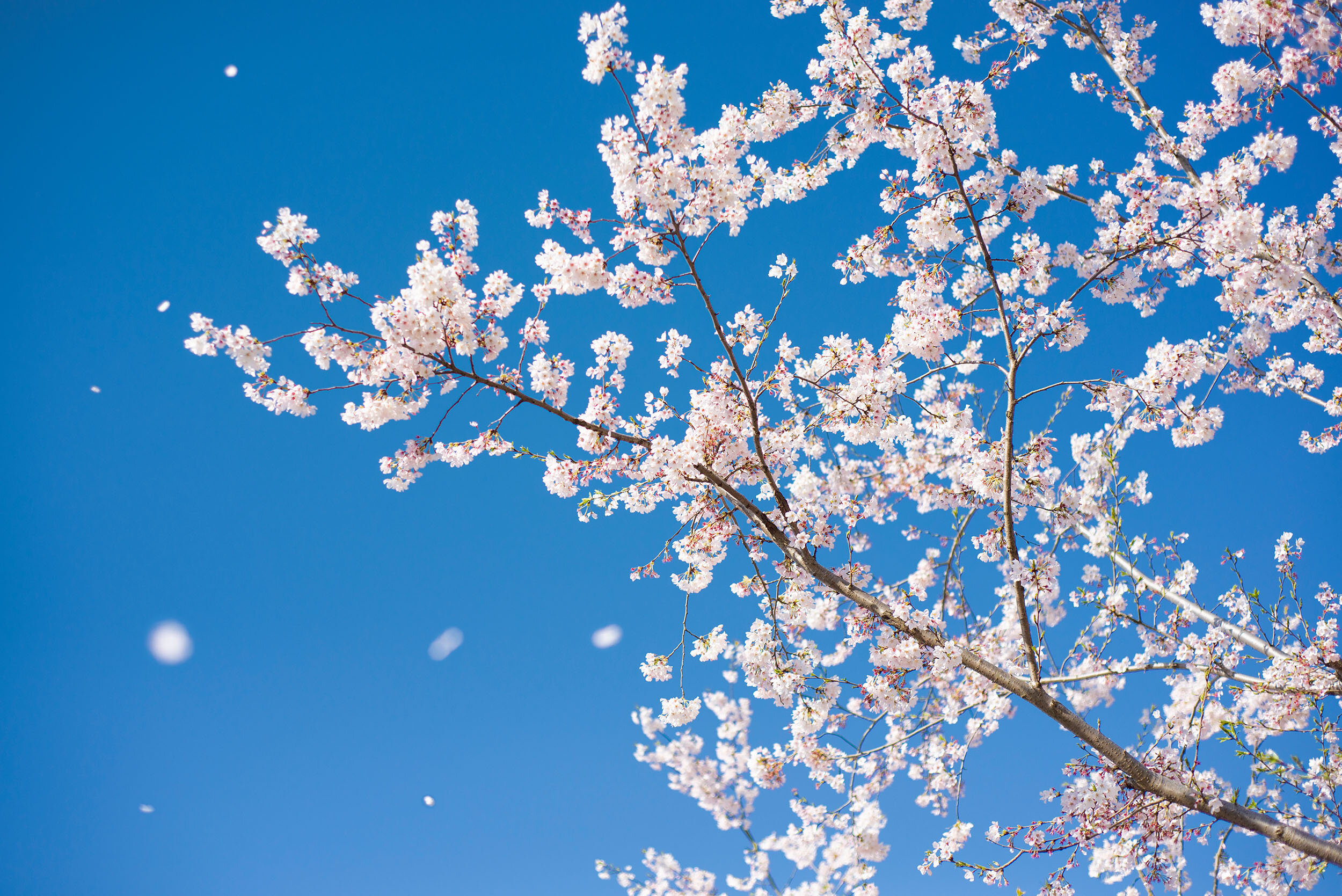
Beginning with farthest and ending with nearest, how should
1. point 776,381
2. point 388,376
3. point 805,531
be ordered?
point 776,381 < point 805,531 < point 388,376

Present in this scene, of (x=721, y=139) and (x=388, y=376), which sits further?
(x=721, y=139)

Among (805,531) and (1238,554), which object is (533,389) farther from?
(1238,554)

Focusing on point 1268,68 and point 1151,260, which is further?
point 1151,260

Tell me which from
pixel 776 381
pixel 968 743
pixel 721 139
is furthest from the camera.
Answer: pixel 968 743

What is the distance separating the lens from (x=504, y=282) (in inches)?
175

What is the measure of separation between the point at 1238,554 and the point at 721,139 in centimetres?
580

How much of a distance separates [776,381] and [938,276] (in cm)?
160

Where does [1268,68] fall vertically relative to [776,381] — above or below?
above

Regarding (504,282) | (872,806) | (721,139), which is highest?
(721,139)

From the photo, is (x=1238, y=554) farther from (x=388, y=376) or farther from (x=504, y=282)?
(x=388, y=376)

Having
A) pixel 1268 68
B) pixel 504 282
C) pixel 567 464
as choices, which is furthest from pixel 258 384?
pixel 1268 68

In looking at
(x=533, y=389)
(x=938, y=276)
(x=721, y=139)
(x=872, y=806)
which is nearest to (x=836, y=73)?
(x=721, y=139)


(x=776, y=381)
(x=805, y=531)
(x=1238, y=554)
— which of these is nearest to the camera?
(x=805, y=531)

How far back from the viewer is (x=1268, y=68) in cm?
534
